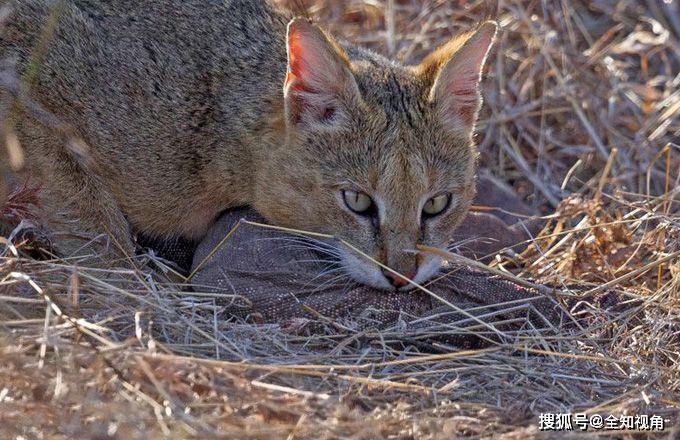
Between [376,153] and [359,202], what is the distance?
0.26 m

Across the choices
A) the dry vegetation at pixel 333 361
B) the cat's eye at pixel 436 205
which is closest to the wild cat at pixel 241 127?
the cat's eye at pixel 436 205

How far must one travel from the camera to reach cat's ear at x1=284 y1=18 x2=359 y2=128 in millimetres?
4809

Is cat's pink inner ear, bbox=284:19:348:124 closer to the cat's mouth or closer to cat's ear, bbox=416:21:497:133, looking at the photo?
cat's ear, bbox=416:21:497:133

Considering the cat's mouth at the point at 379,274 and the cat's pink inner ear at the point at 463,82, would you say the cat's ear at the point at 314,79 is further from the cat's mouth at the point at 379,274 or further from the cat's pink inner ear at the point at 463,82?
the cat's mouth at the point at 379,274

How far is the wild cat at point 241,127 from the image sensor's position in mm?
4941

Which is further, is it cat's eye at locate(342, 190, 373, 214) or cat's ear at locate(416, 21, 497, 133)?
cat's ear at locate(416, 21, 497, 133)

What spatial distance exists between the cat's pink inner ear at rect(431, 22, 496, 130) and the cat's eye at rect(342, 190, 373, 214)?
639 millimetres

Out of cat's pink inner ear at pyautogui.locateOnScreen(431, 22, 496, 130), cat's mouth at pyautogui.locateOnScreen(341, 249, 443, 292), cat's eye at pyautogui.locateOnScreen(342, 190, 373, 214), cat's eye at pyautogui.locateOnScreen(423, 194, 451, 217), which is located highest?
cat's pink inner ear at pyautogui.locateOnScreen(431, 22, 496, 130)

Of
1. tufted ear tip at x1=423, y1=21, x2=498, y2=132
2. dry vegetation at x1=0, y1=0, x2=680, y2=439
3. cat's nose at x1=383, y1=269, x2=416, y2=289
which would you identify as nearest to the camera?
dry vegetation at x1=0, y1=0, x2=680, y2=439

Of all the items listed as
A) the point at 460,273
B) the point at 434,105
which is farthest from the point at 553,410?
the point at 434,105

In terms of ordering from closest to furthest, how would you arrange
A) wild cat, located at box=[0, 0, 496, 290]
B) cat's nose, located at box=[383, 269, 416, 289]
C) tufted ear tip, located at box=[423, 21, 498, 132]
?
1. cat's nose, located at box=[383, 269, 416, 289]
2. wild cat, located at box=[0, 0, 496, 290]
3. tufted ear tip, located at box=[423, 21, 498, 132]

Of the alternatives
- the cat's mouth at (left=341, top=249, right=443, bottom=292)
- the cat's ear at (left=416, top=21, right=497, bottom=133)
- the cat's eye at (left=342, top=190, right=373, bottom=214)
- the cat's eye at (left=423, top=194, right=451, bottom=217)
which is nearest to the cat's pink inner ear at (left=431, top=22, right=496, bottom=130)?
the cat's ear at (left=416, top=21, right=497, bottom=133)

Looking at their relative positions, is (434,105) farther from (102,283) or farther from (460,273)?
(102,283)

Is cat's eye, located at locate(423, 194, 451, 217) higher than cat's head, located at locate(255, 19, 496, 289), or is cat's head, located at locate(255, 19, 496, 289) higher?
cat's head, located at locate(255, 19, 496, 289)
